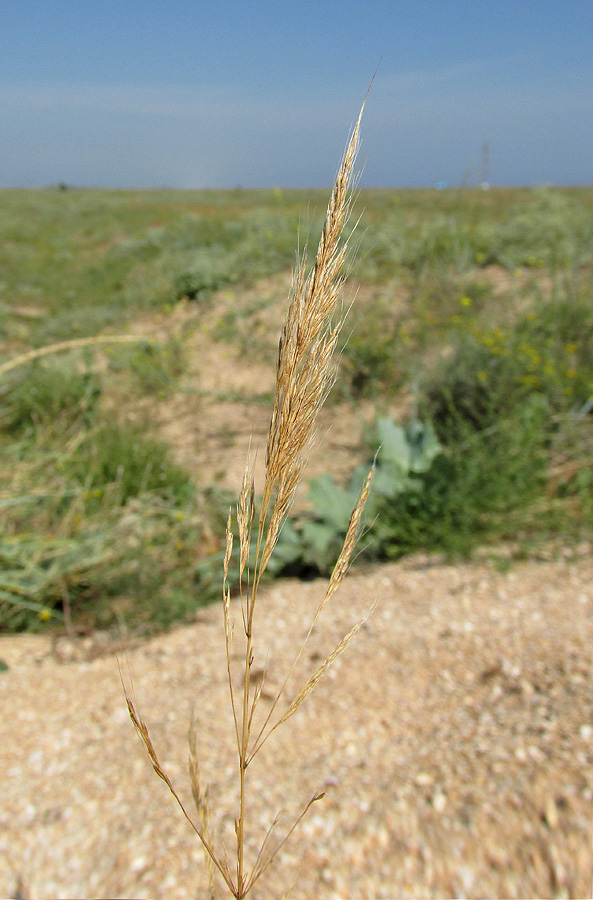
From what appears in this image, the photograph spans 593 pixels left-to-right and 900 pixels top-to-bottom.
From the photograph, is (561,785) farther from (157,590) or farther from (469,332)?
(469,332)

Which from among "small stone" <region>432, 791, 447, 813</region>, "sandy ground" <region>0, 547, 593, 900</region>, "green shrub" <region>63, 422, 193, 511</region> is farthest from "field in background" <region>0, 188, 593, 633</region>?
"small stone" <region>432, 791, 447, 813</region>

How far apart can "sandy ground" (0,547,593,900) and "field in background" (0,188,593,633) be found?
0.31 m

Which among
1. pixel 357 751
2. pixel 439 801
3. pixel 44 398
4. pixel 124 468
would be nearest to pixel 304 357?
pixel 439 801

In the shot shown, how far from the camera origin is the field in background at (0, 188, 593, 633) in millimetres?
2986

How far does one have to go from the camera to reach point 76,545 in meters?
2.88

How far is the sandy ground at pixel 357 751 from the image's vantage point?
136 cm

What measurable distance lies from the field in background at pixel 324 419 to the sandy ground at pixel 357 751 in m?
0.31

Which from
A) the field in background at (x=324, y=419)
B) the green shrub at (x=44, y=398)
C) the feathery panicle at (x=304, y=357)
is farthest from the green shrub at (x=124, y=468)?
the feathery panicle at (x=304, y=357)

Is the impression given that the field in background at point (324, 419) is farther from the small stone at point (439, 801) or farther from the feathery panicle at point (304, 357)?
the small stone at point (439, 801)

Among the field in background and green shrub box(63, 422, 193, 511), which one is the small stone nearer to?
the field in background

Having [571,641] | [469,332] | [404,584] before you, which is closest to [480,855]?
[571,641]

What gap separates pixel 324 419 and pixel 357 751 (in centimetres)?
329

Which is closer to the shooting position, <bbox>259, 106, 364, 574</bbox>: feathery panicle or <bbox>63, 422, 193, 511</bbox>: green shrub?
<bbox>259, 106, 364, 574</bbox>: feathery panicle

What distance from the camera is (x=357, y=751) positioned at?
1817 millimetres
